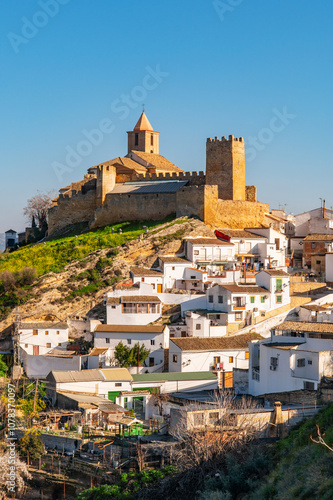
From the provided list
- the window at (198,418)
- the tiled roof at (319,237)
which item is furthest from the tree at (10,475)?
the tiled roof at (319,237)

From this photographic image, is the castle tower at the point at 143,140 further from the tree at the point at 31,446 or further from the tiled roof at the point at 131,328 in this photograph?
the tree at the point at 31,446

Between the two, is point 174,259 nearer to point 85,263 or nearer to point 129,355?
point 85,263

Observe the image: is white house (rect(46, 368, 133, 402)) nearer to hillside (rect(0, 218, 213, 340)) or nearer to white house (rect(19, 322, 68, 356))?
white house (rect(19, 322, 68, 356))

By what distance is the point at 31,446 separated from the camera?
23781 mm

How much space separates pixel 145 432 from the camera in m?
24.1

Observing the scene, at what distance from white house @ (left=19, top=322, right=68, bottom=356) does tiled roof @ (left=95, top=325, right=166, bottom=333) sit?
1.86m

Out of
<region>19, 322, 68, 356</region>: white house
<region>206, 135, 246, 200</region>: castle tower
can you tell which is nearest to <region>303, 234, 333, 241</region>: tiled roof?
<region>206, 135, 246, 200</region>: castle tower

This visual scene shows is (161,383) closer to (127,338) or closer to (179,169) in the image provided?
(127,338)

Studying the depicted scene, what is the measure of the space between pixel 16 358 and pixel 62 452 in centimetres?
1099

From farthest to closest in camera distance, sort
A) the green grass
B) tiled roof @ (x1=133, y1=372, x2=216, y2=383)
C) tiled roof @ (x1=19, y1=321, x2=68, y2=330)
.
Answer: the green grass < tiled roof @ (x1=19, y1=321, x2=68, y2=330) < tiled roof @ (x1=133, y1=372, x2=216, y2=383)

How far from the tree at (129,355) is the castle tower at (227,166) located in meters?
14.0

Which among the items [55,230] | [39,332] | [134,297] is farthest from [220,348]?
[55,230]

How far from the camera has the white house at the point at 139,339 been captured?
3259 cm

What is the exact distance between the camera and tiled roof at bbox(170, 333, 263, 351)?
3155cm
